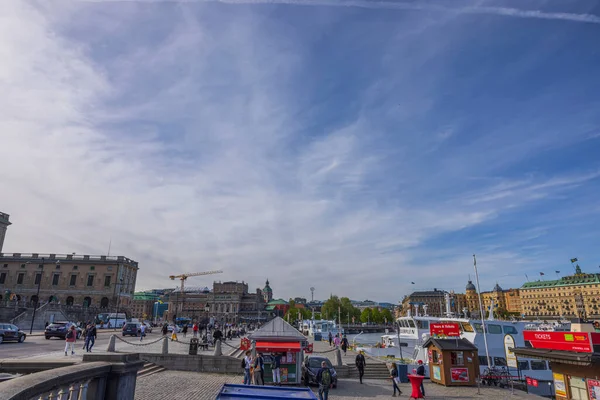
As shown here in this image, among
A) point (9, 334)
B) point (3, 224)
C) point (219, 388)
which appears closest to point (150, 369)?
point (219, 388)

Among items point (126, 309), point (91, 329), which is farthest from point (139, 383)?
point (126, 309)

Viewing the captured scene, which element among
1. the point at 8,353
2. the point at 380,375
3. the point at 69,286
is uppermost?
the point at 69,286

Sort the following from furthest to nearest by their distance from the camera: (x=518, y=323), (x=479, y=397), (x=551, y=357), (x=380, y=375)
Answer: (x=518, y=323), (x=380, y=375), (x=479, y=397), (x=551, y=357)

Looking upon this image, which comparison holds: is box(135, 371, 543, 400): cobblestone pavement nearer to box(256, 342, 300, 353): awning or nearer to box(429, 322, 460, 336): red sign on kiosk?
box(256, 342, 300, 353): awning

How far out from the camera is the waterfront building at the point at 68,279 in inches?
3406

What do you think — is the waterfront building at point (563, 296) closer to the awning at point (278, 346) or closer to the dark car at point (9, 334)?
the awning at point (278, 346)

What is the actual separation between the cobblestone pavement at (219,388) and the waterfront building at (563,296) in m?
166

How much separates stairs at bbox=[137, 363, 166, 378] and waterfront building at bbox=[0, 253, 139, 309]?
68.4 meters

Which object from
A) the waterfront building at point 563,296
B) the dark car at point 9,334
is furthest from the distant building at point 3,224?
the waterfront building at point 563,296

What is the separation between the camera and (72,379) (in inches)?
266

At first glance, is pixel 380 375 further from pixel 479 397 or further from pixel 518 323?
pixel 518 323

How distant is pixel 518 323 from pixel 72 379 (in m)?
43.8

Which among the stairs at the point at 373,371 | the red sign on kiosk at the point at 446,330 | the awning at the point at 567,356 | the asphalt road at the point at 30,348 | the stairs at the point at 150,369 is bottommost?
the stairs at the point at 373,371

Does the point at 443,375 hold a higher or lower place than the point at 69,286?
lower
